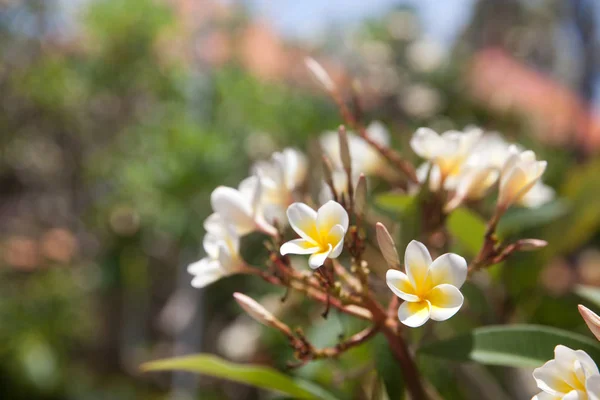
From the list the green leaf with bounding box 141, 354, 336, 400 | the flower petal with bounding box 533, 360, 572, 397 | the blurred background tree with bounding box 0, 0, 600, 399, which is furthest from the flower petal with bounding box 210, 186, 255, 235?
the blurred background tree with bounding box 0, 0, 600, 399

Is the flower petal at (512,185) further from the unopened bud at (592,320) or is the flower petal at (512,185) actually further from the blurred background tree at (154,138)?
the blurred background tree at (154,138)

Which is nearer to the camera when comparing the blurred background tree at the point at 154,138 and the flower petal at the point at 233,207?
the flower petal at the point at 233,207

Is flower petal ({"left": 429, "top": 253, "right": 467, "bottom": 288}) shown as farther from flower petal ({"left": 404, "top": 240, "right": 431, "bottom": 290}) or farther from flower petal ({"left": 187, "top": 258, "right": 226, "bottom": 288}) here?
flower petal ({"left": 187, "top": 258, "right": 226, "bottom": 288})

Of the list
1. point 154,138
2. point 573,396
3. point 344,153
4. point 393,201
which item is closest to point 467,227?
point 393,201

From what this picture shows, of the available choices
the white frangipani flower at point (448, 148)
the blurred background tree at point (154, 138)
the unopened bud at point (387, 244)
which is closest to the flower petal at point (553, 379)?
the unopened bud at point (387, 244)

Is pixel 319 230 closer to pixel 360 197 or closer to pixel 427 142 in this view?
pixel 360 197
